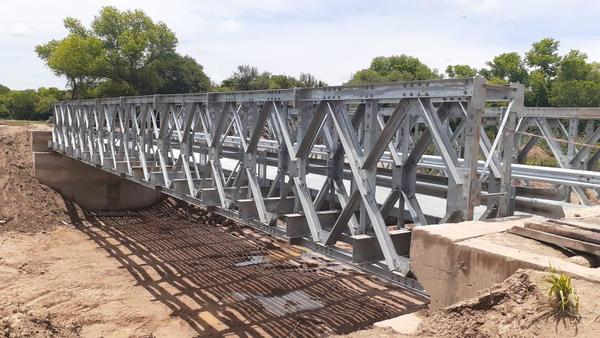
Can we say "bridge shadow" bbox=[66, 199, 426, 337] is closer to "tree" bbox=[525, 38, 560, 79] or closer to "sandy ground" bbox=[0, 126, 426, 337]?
"sandy ground" bbox=[0, 126, 426, 337]

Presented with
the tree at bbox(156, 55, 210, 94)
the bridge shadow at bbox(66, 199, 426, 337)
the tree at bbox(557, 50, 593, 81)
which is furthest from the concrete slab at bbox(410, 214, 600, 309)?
the tree at bbox(557, 50, 593, 81)

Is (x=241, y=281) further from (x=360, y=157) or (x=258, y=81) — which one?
(x=258, y=81)

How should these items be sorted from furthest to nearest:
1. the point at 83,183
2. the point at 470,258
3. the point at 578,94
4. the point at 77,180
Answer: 1. the point at 578,94
2. the point at 83,183
3. the point at 77,180
4. the point at 470,258

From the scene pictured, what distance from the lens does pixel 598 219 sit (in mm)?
6715

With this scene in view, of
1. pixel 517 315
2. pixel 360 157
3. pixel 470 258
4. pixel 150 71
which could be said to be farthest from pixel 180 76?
pixel 517 315

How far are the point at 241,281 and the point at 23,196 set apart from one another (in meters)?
12.7

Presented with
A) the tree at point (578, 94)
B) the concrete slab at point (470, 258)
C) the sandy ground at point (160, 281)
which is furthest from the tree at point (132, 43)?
the concrete slab at point (470, 258)

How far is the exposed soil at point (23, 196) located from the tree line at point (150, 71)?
917 inches

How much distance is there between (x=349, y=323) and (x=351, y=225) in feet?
17.8

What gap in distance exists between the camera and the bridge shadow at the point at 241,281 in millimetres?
12820

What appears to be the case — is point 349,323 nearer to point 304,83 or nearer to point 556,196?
point 556,196

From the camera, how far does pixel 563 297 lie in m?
4.08

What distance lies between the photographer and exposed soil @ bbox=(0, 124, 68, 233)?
21719 mm

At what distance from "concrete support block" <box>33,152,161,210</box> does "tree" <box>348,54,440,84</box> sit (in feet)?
123
